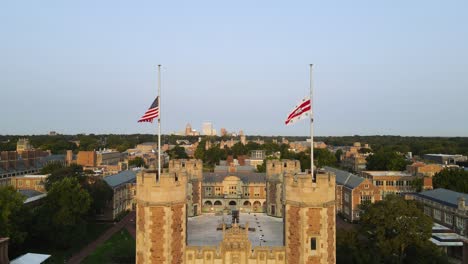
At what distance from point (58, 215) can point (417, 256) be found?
4696 centimetres

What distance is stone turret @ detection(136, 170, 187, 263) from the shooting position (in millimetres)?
22203

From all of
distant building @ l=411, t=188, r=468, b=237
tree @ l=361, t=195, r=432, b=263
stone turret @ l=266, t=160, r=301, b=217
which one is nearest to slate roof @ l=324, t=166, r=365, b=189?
distant building @ l=411, t=188, r=468, b=237

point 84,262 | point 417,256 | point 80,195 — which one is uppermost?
point 80,195

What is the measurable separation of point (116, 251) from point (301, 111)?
43.5 m

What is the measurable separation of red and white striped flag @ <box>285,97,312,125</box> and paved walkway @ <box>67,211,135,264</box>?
41.6 metres

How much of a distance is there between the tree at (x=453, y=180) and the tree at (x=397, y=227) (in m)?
45.6

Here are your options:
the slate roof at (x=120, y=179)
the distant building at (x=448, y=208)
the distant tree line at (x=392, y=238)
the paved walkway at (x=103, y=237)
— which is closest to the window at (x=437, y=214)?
the distant building at (x=448, y=208)

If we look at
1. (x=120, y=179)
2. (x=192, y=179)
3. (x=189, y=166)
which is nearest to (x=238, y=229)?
(x=192, y=179)

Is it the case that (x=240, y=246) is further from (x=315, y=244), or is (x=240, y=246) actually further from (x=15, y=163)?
(x=15, y=163)

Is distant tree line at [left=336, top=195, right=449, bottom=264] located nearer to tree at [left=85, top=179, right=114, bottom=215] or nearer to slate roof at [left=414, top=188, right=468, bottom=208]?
slate roof at [left=414, top=188, right=468, bottom=208]

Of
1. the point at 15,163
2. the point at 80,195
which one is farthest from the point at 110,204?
the point at 15,163

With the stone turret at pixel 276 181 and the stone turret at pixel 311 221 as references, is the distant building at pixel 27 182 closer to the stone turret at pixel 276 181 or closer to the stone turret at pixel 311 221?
the stone turret at pixel 276 181

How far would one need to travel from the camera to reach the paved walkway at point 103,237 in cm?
5575

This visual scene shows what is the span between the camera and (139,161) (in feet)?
456
